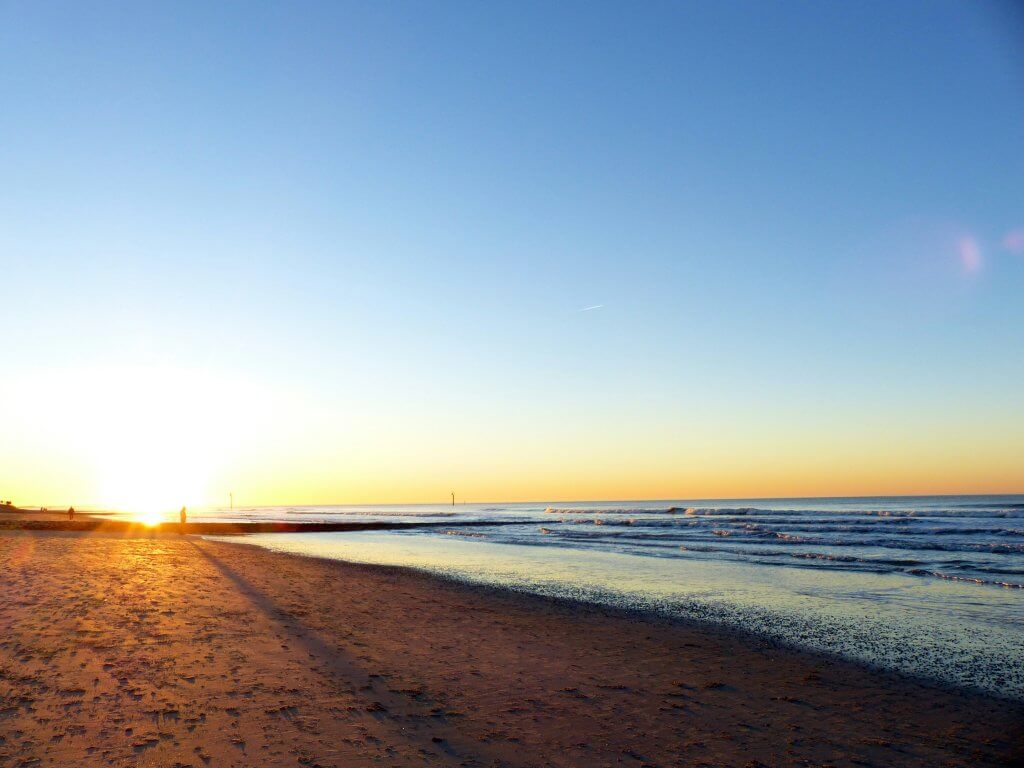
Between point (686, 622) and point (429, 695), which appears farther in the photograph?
point (686, 622)

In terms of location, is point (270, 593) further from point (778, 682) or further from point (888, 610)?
point (888, 610)

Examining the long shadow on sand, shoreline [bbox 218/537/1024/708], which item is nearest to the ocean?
shoreline [bbox 218/537/1024/708]

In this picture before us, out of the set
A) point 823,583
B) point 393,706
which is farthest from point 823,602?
point 393,706

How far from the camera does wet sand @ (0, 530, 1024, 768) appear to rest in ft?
20.7

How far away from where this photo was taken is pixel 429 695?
8094 mm

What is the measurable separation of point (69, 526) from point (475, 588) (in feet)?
172

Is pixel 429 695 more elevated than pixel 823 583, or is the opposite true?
pixel 429 695

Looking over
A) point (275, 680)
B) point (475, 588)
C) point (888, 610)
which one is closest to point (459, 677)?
point (275, 680)

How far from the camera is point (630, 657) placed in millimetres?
10750

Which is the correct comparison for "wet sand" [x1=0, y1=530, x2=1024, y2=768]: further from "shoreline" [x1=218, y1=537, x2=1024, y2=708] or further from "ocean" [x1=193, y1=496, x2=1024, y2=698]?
"ocean" [x1=193, y1=496, x2=1024, y2=698]

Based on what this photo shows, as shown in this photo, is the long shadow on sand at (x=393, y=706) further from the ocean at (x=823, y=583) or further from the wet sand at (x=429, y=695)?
the ocean at (x=823, y=583)

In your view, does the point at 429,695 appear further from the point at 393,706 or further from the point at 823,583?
the point at 823,583

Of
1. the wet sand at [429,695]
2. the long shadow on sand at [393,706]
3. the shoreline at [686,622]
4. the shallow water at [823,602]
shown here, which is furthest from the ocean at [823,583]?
the long shadow on sand at [393,706]

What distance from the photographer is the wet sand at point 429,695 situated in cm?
632
